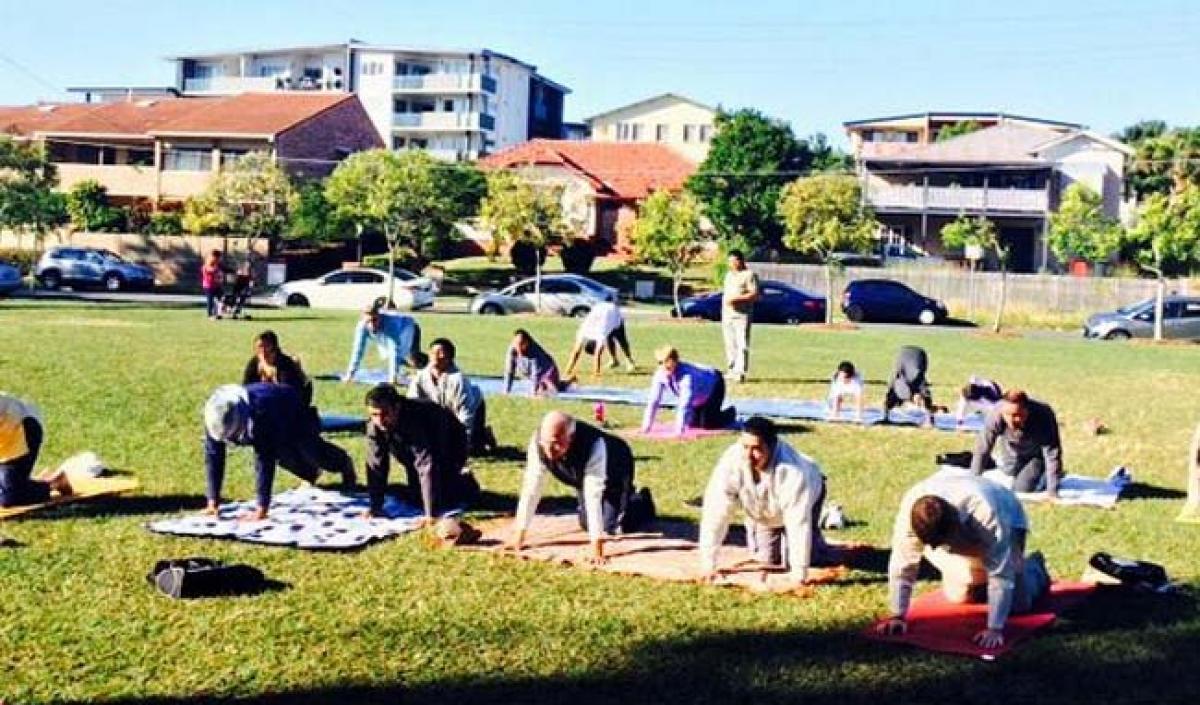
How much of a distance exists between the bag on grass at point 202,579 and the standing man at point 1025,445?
5.94 m

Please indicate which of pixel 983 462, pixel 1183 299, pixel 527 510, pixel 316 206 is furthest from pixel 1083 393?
pixel 316 206

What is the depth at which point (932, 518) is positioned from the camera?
7539mm

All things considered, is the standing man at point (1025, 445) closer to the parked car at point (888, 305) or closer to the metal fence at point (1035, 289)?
the parked car at point (888, 305)

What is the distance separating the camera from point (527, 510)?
943 cm

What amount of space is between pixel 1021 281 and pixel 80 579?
138 feet

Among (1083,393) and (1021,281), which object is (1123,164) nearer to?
(1021,281)

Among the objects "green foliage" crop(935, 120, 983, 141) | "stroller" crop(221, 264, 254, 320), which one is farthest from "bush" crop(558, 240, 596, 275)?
"green foliage" crop(935, 120, 983, 141)

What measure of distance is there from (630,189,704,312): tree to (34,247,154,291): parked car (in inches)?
626

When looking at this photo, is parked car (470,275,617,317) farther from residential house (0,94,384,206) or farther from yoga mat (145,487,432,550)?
yoga mat (145,487,432,550)

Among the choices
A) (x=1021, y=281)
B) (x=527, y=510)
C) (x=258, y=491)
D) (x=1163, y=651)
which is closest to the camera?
(x=1163, y=651)

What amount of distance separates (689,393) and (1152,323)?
89.3 feet

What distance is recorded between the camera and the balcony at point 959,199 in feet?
193

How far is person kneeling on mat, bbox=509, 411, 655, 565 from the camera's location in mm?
9117

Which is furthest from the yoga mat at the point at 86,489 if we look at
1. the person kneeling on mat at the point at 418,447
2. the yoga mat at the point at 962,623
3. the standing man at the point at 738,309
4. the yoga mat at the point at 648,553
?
the standing man at the point at 738,309
